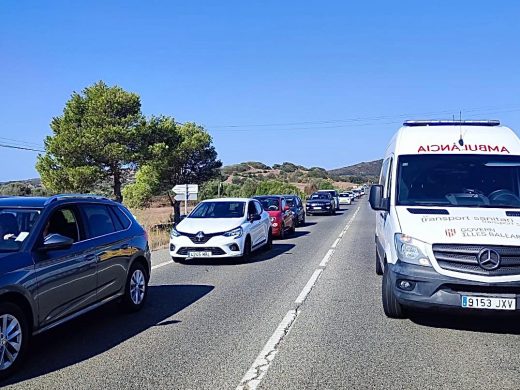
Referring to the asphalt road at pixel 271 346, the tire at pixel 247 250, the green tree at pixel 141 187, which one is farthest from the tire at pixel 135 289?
the green tree at pixel 141 187

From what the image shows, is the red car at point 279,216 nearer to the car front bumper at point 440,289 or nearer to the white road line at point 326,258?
the white road line at point 326,258

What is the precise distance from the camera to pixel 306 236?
21.1 m

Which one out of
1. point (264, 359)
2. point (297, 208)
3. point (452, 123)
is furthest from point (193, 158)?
point (264, 359)

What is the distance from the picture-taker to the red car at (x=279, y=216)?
19969 mm

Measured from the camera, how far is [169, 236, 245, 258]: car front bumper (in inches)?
486

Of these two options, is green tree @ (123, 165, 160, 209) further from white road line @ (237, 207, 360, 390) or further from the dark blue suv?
the dark blue suv

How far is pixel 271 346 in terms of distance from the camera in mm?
5941

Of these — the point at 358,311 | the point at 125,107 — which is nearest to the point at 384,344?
the point at 358,311

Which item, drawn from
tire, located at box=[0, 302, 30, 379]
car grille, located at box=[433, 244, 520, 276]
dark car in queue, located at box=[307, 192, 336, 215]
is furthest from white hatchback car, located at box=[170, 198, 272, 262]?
dark car in queue, located at box=[307, 192, 336, 215]

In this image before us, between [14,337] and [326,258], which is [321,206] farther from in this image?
[14,337]

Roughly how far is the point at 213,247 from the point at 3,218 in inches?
265

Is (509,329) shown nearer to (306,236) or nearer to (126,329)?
(126,329)

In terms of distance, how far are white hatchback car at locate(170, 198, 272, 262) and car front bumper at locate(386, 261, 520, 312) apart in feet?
21.1

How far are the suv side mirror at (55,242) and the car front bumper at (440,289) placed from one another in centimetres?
373
